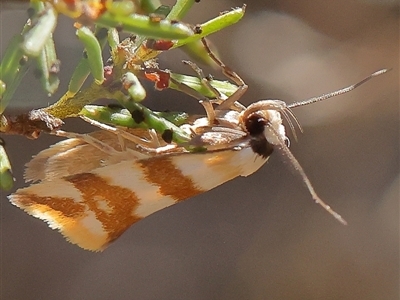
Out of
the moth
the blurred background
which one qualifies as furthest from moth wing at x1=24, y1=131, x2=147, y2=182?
the blurred background

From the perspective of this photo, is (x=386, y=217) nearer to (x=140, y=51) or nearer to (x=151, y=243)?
(x=151, y=243)

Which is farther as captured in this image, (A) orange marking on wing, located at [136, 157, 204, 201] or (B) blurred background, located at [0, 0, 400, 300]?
(B) blurred background, located at [0, 0, 400, 300]

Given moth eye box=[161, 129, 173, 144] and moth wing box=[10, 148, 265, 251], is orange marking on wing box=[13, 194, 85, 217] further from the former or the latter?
moth eye box=[161, 129, 173, 144]

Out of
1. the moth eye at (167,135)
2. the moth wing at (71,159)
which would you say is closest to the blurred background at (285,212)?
the moth wing at (71,159)

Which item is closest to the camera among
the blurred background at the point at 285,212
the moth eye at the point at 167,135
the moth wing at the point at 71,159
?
the moth eye at the point at 167,135

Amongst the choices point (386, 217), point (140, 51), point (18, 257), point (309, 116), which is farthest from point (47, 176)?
point (386, 217)

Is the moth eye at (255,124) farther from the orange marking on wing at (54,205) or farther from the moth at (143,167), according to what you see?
the orange marking on wing at (54,205)

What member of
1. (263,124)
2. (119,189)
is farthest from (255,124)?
(119,189)

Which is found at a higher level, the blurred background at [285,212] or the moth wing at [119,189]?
the moth wing at [119,189]
